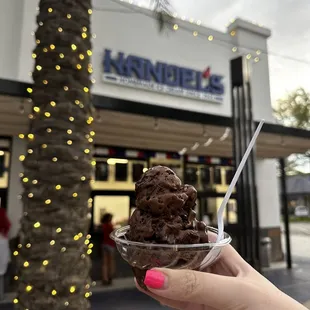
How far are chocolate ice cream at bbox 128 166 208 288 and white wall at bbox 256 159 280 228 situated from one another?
378 inches

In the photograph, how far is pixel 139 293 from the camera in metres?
6.61

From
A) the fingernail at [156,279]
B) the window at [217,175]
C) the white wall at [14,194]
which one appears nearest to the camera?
the fingernail at [156,279]

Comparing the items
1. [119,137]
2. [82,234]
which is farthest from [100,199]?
[82,234]

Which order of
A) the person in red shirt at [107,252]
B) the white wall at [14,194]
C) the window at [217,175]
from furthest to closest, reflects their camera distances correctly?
the window at [217,175] → the person in red shirt at [107,252] → the white wall at [14,194]

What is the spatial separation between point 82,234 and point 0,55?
18.1 ft

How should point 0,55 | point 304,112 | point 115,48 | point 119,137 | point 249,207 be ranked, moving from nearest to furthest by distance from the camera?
point 249,207 < point 0,55 < point 119,137 < point 115,48 < point 304,112

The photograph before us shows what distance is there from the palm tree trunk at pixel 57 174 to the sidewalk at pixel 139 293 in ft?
8.78

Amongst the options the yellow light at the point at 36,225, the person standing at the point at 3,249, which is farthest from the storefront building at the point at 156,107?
the yellow light at the point at 36,225

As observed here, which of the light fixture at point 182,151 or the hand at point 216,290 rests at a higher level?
the light fixture at point 182,151

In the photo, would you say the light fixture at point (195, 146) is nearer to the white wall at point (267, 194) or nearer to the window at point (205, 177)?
the window at point (205, 177)

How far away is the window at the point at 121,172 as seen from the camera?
8.41 metres

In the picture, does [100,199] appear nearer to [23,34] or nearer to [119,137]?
[119,137]

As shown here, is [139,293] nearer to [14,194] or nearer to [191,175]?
[14,194]

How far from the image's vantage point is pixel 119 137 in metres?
7.71
